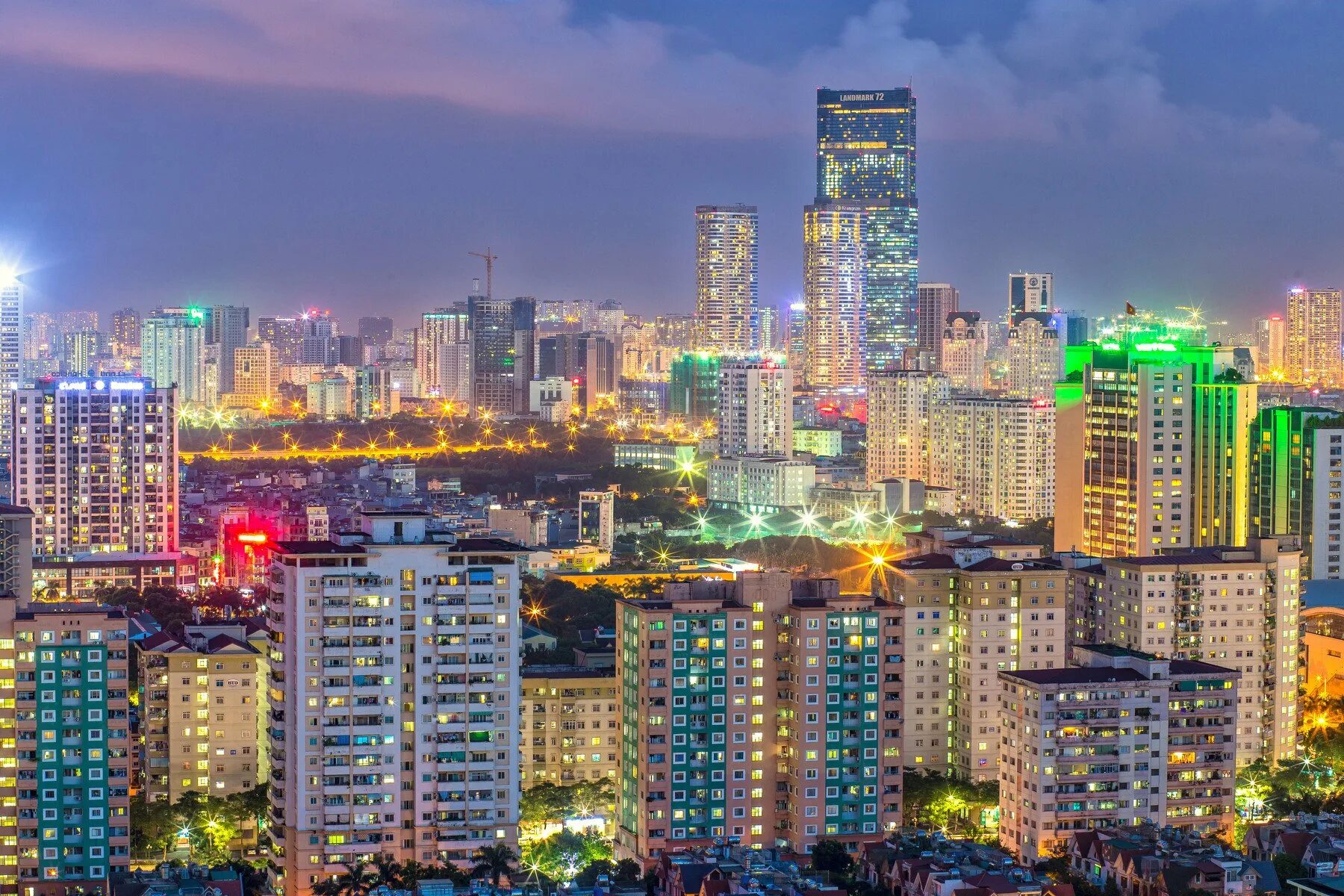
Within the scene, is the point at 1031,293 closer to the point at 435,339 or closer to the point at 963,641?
the point at 435,339

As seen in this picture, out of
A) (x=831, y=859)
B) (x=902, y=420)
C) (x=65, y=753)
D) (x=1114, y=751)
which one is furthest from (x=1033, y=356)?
(x=65, y=753)

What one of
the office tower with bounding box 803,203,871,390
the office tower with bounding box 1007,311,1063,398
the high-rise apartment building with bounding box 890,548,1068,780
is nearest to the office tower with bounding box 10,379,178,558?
the high-rise apartment building with bounding box 890,548,1068,780

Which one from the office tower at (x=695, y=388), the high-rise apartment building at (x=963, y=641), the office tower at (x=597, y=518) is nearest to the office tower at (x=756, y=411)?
the office tower at (x=695, y=388)

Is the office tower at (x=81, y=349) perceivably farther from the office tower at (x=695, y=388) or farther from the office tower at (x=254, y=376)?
the office tower at (x=695, y=388)

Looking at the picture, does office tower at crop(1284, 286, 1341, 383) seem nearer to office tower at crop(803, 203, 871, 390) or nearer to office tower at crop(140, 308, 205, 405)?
office tower at crop(803, 203, 871, 390)

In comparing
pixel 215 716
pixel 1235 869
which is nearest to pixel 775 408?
pixel 215 716

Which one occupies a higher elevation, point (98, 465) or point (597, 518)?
point (98, 465)

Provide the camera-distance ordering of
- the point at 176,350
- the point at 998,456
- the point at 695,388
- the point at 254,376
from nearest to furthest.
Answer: the point at 998,456 < the point at 695,388 < the point at 176,350 < the point at 254,376
